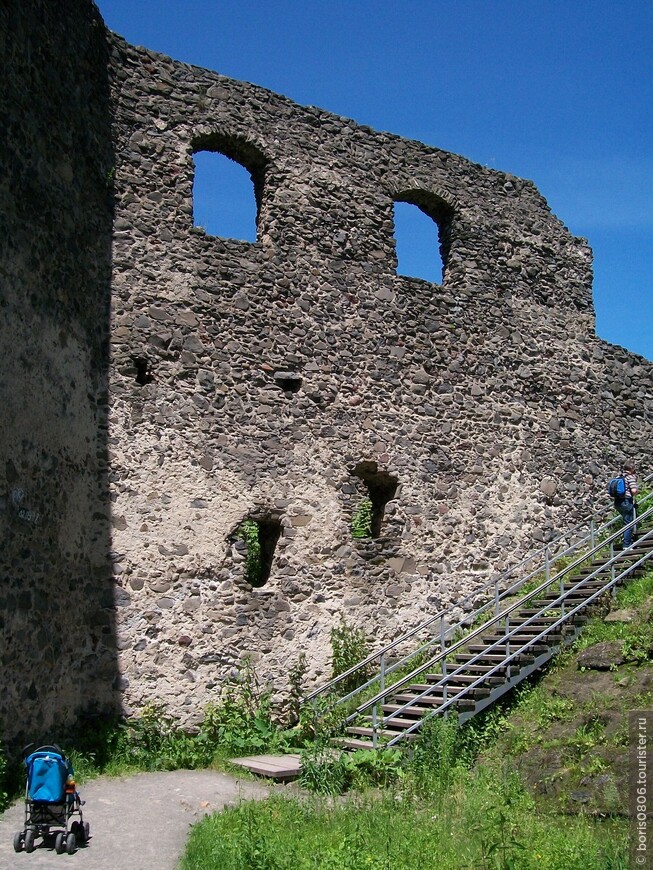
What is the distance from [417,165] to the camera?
14.6 m

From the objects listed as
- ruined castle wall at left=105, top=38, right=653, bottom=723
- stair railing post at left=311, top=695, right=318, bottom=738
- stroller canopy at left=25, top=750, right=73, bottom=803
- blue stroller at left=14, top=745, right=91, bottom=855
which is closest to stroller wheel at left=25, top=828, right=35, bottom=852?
blue stroller at left=14, top=745, right=91, bottom=855

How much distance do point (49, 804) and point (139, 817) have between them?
4.20 ft

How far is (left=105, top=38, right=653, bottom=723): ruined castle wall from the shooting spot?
11.3 meters

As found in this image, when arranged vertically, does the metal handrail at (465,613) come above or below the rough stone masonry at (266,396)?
below

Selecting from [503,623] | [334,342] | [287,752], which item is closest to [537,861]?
[287,752]

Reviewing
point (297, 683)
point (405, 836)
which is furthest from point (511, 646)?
point (405, 836)

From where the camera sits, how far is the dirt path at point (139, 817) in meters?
6.55

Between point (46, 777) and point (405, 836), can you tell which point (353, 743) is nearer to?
point (405, 836)

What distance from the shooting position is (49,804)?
22.1 ft

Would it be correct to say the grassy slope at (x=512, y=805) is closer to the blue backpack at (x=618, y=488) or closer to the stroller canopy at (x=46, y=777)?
the stroller canopy at (x=46, y=777)

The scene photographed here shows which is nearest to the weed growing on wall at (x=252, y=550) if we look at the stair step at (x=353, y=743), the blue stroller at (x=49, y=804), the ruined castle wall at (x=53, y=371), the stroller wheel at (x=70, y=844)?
the ruined castle wall at (x=53, y=371)

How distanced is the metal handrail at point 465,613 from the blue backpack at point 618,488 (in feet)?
1.24

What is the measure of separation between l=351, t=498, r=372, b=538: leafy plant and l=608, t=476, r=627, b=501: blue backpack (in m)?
4.04

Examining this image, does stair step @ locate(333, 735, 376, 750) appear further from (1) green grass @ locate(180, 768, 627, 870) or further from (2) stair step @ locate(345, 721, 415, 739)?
(1) green grass @ locate(180, 768, 627, 870)
